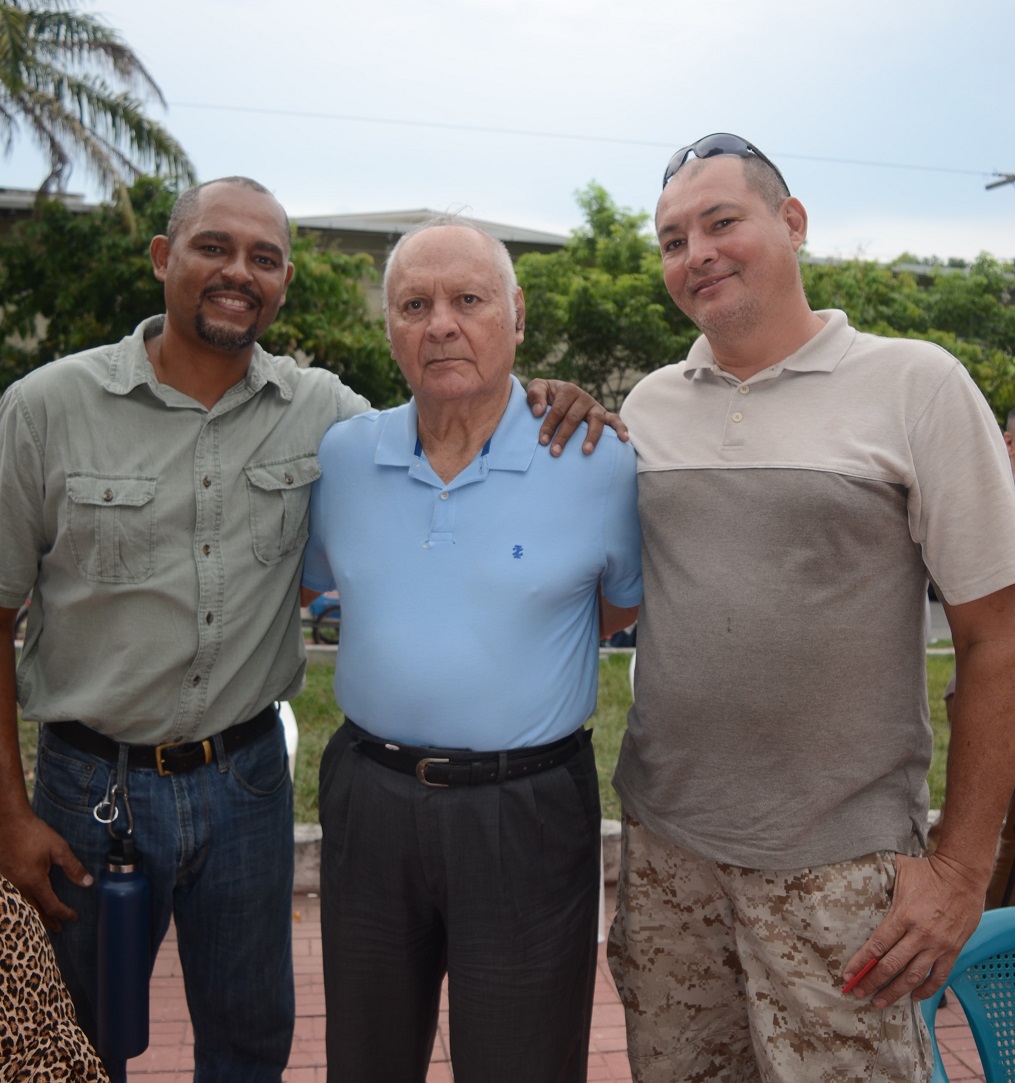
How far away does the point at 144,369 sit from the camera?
99.9 inches

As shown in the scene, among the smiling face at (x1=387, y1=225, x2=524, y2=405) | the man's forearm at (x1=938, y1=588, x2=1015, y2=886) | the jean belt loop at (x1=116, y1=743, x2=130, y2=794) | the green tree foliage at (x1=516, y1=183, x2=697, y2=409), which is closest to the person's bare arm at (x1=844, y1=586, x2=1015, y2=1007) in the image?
the man's forearm at (x1=938, y1=588, x2=1015, y2=886)

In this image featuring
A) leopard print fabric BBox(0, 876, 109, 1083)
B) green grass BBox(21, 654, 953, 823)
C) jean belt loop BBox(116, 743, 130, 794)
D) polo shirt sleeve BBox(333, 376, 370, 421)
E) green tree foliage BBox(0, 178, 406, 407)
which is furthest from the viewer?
green tree foliage BBox(0, 178, 406, 407)

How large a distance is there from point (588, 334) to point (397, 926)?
13969mm

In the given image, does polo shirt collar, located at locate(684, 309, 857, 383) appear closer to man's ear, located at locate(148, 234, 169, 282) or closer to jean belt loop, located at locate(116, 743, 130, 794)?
man's ear, located at locate(148, 234, 169, 282)

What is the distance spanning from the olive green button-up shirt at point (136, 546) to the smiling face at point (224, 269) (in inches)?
6.2

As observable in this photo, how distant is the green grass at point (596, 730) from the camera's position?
17.3ft

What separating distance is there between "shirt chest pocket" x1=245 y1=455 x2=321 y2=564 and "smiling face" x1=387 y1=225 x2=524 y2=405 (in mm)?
402

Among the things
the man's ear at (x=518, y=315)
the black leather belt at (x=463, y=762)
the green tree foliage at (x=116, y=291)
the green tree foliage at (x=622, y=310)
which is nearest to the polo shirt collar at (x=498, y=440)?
the man's ear at (x=518, y=315)

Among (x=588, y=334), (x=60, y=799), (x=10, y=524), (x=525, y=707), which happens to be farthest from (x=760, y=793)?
(x=588, y=334)

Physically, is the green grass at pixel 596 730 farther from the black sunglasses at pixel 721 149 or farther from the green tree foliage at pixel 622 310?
the green tree foliage at pixel 622 310

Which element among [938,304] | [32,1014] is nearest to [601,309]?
[938,304]

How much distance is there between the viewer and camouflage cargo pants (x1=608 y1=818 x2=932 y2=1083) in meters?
2.11

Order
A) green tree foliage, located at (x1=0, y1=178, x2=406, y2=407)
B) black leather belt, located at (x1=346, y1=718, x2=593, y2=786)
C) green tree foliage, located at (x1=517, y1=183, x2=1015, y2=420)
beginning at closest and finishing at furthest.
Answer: black leather belt, located at (x1=346, y1=718, x2=593, y2=786)
green tree foliage, located at (x1=0, y1=178, x2=406, y2=407)
green tree foliage, located at (x1=517, y1=183, x2=1015, y2=420)

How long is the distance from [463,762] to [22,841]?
110 cm
